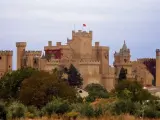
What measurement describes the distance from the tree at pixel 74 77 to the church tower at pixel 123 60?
10.6 m

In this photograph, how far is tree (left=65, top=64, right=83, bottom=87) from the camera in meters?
94.8

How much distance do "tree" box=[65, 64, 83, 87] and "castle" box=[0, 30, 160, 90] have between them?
2.24 metres

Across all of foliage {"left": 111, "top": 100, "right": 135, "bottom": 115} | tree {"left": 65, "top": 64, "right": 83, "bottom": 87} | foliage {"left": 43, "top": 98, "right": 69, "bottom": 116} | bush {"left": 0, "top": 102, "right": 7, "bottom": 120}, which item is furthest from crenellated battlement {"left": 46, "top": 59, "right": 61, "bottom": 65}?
bush {"left": 0, "top": 102, "right": 7, "bottom": 120}

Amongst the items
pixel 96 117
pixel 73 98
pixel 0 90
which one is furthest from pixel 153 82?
pixel 96 117

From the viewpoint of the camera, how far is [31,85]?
54500mm

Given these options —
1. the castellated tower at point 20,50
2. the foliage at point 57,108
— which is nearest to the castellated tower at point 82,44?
the castellated tower at point 20,50

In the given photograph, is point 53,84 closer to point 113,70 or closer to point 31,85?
point 31,85

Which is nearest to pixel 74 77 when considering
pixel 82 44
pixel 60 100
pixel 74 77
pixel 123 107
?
pixel 74 77

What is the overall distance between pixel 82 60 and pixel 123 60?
40.1ft

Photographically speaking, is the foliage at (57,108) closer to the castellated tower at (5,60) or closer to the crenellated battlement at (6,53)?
the castellated tower at (5,60)

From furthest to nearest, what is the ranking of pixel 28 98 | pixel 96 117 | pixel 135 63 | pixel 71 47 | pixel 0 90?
1. pixel 135 63
2. pixel 71 47
3. pixel 0 90
4. pixel 28 98
5. pixel 96 117

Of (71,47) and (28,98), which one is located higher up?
(71,47)

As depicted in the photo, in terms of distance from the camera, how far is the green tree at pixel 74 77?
9481cm

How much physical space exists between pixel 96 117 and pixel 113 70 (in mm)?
71584
